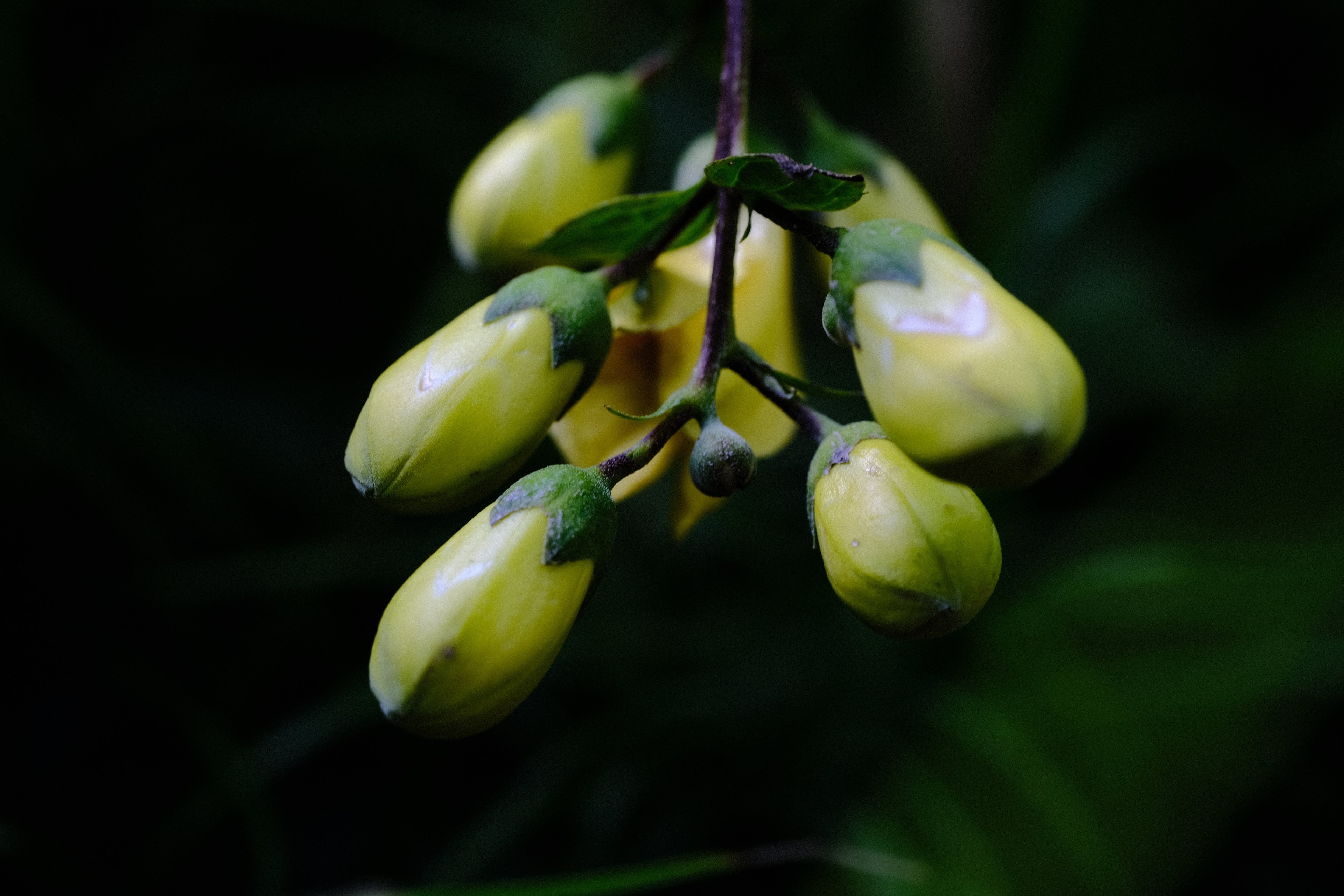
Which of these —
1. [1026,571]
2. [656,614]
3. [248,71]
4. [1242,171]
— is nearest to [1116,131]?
[1242,171]

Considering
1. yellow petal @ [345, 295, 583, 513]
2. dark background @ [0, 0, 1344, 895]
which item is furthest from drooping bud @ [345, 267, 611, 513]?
dark background @ [0, 0, 1344, 895]

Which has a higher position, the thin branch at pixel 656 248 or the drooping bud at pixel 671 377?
the thin branch at pixel 656 248

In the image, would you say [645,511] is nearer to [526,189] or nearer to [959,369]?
[526,189]

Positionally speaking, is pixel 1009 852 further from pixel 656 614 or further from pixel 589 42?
pixel 589 42

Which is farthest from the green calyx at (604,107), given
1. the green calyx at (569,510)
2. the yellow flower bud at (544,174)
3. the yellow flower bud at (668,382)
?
the green calyx at (569,510)


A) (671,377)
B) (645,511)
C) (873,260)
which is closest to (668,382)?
(671,377)

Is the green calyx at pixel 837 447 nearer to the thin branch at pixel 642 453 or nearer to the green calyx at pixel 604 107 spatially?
the thin branch at pixel 642 453
